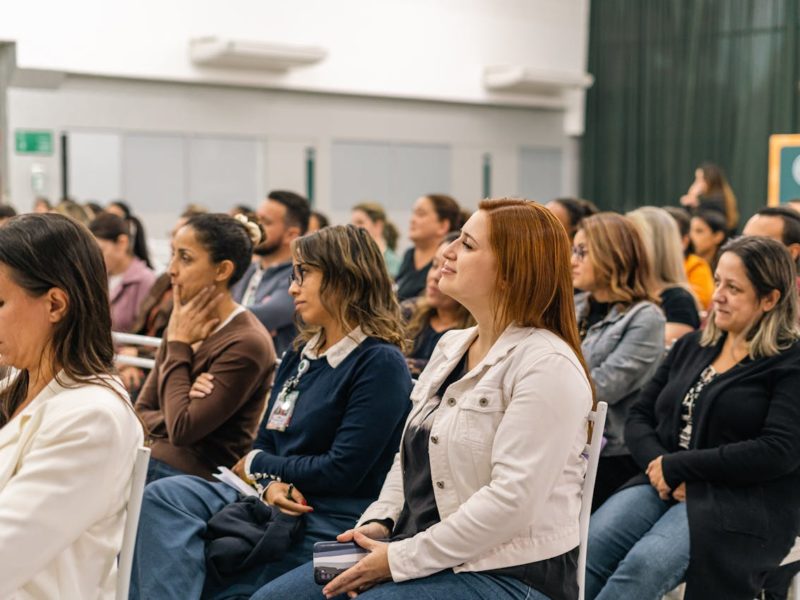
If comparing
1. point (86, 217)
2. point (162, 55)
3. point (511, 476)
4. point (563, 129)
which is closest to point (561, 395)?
point (511, 476)

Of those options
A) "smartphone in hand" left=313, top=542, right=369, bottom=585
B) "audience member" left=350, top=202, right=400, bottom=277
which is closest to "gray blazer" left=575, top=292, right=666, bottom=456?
"smartphone in hand" left=313, top=542, right=369, bottom=585

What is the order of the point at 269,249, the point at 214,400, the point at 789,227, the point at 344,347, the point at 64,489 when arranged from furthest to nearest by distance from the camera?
the point at 269,249, the point at 789,227, the point at 214,400, the point at 344,347, the point at 64,489

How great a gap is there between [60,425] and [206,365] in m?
1.46

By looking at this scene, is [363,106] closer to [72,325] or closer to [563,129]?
[563,129]

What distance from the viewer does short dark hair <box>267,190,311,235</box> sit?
17.0 feet

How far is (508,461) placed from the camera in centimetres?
199

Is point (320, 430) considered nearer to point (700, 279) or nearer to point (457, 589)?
point (457, 589)

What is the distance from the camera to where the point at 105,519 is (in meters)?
1.85

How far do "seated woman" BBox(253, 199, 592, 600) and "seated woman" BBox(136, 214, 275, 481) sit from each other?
3.40 feet

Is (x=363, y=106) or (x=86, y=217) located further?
(x=363, y=106)

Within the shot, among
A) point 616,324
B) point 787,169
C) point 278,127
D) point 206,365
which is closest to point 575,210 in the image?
point 787,169

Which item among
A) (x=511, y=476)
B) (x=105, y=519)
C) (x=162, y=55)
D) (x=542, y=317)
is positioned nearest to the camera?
(x=105, y=519)

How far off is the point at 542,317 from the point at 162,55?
28.4 feet

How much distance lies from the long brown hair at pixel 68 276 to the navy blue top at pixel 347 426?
0.89 metres
